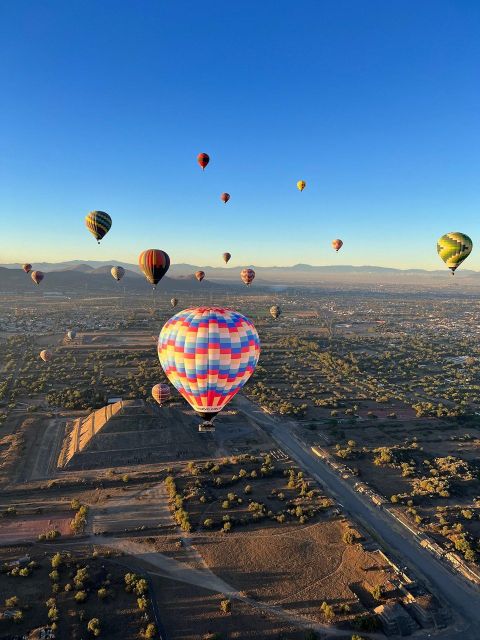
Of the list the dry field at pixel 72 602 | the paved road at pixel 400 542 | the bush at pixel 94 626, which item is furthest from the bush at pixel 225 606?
the paved road at pixel 400 542

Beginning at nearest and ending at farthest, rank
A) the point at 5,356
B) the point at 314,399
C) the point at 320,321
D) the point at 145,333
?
the point at 314,399 → the point at 5,356 → the point at 145,333 → the point at 320,321

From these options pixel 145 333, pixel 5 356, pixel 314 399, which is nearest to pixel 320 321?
pixel 145 333

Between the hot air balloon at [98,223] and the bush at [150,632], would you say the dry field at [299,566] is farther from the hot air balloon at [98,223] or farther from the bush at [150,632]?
the hot air balloon at [98,223]

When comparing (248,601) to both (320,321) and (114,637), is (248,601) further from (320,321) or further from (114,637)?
(320,321)

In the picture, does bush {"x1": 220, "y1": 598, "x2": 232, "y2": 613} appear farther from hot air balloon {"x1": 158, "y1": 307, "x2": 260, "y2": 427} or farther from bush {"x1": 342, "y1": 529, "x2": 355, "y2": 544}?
hot air balloon {"x1": 158, "y1": 307, "x2": 260, "y2": 427}

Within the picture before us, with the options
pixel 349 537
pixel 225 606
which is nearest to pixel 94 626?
pixel 225 606

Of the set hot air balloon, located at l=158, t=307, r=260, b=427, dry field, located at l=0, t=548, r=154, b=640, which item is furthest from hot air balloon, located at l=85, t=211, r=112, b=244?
dry field, located at l=0, t=548, r=154, b=640
